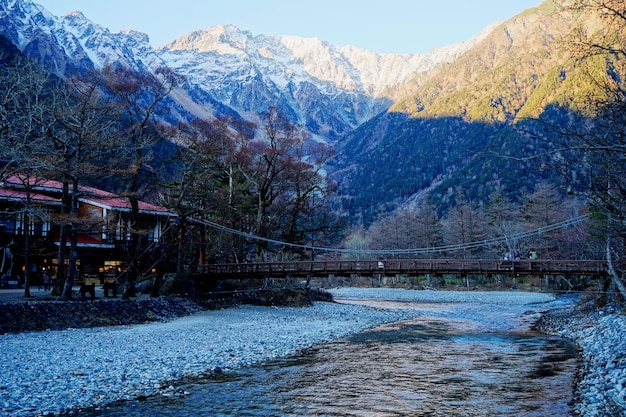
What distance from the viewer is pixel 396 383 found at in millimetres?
10781

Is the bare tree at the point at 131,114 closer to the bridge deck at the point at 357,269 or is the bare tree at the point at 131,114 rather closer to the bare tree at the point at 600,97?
the bridge deck at the point at 357,269

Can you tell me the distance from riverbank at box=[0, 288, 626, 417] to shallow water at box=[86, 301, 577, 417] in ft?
1.97

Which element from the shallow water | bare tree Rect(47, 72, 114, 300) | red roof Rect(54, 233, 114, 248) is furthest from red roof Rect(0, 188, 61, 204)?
the shallow water

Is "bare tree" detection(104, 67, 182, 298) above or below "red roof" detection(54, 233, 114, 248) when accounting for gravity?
above

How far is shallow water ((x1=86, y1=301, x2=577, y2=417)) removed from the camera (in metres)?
8.66

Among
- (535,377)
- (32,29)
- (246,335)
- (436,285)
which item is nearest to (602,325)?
(535,377)

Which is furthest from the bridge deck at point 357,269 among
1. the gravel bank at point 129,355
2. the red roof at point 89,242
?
the red roof at point 89,242

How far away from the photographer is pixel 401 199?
145m

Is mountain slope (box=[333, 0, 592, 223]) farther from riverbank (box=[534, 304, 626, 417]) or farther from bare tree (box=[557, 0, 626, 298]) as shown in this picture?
bare tree (box=[557, 0, 626, 298])

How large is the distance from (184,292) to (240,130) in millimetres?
12093

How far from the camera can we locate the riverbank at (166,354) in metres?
8.91

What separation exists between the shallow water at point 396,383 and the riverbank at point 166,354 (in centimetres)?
60

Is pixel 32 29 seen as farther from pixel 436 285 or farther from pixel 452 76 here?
pixel 436 285

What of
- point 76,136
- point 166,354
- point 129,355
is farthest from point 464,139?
point 129,355
